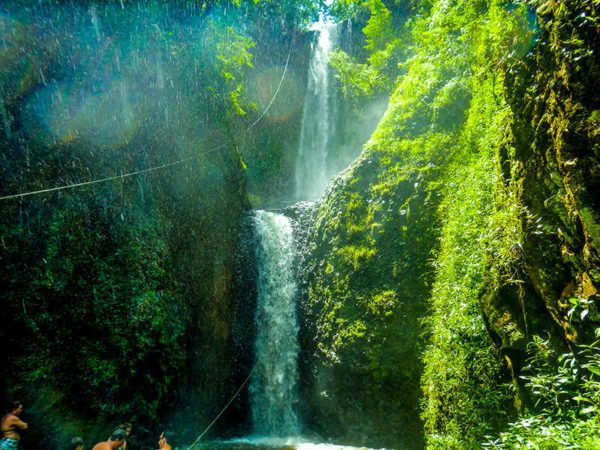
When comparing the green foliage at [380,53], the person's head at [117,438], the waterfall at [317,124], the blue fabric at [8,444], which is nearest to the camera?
the blue fabric at [8,444]

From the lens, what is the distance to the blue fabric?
168 inches

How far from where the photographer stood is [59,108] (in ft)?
20.1

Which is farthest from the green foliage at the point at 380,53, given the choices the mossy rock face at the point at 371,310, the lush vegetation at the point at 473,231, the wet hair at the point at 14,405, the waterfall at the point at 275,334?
the wet hair at the point at 14,405

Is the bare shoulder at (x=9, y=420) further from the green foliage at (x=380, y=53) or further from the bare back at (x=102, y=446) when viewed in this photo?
the green foliage at (x=380, y=53)

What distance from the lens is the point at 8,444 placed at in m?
4.32

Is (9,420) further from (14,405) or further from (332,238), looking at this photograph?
(332,238)

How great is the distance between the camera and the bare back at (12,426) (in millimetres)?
4398

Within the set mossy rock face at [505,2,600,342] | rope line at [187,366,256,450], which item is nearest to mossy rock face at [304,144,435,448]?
rope line at [187,366,256,450]

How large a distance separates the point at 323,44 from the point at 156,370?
19897 millimetres

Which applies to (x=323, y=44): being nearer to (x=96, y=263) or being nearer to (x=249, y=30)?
(x=249, y=30)

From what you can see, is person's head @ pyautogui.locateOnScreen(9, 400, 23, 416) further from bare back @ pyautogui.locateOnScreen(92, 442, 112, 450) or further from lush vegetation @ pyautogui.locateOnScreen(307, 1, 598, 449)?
lush vegetation @ pyautogui.locateOnScreen(307, 1, 598, 449)

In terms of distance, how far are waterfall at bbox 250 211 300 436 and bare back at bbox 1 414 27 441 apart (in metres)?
5.41

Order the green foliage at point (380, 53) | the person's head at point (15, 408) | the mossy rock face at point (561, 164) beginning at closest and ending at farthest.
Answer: the mossy rock face at point (561, 164) < the person's head at point (15, 408) < the green foliage at point (380, 53)

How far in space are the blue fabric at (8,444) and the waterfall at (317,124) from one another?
1522 centimetres
